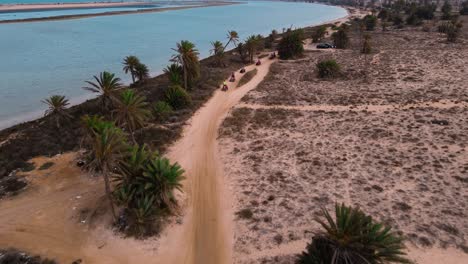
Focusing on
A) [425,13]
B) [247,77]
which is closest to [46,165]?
[247,77]

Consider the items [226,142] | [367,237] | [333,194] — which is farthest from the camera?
[226,142]

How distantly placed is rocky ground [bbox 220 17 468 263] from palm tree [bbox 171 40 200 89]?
8.90 metres

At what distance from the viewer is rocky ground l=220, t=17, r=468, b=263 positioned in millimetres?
19328

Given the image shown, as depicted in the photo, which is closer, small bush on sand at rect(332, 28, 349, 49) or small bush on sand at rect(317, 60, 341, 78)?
small bush on sand at rect(317, 60, 341, 78)

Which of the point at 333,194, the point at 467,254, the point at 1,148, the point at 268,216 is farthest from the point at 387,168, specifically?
the point at 1,148

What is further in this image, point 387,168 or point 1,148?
point 1,148

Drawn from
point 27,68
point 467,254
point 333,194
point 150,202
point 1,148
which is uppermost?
point 27,68

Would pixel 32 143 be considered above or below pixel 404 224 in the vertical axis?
above

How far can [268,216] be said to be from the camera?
20500mm

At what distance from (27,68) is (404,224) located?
7226 centimetres

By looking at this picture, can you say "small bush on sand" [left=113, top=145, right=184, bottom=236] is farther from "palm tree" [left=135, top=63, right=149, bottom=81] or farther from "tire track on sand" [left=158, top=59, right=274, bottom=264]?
"palm tree" [left=135, top=63, right=149, bottom=81]

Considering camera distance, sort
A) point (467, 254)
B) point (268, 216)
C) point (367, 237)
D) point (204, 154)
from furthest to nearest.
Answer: point (204, 154) < point (268, 216) < point (467, 254) < point (367, 237)

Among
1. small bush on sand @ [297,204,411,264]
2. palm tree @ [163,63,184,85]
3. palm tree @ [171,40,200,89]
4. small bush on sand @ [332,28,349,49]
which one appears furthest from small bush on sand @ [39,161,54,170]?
small bush on sand @ [332,28,349,49]

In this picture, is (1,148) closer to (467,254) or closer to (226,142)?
(226,142)
